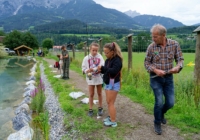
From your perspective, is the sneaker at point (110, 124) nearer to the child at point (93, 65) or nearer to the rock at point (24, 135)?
the child at point (93, 65)

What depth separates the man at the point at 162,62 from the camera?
11.0ft

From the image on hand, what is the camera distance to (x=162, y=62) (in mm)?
3465

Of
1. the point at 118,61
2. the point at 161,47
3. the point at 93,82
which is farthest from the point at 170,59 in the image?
the point at 93,82

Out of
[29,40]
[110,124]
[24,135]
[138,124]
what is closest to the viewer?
[110,124]

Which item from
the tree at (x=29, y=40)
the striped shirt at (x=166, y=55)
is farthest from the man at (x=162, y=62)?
the tree at (x=29, y=40)

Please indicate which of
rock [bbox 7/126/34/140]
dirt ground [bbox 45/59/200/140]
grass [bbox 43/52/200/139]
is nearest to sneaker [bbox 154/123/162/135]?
dirt ground [bbox 45/59/200/140]

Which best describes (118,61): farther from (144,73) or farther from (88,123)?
(144,73)

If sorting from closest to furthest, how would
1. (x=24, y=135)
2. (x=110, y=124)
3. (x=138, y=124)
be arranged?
(x=110, y=124)
(x=138, y=124)
(x=24, y=135)

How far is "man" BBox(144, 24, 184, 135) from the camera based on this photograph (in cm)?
336

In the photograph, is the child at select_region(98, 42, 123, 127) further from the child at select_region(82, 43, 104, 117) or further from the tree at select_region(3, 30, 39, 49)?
the tree at select_region(3, 30, 39, 49)

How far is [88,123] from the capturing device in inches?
169

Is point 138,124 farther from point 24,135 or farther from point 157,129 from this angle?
point 24,135

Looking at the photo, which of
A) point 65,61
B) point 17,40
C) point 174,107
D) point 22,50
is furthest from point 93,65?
point 17,40

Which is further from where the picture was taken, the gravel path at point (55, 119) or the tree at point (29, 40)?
the tree at point (29, 40)
